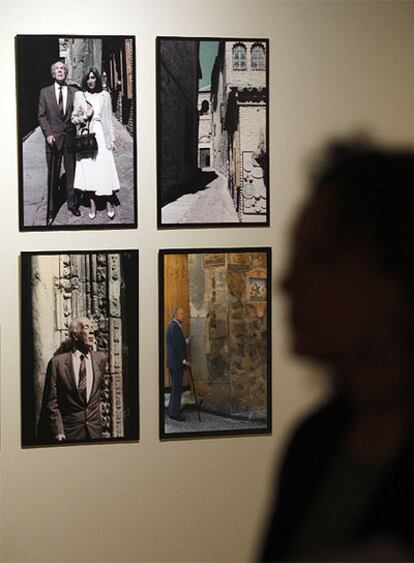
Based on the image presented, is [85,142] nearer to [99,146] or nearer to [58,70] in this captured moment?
[99,146]

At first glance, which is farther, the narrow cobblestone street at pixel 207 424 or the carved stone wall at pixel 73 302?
the narrow cobblestone street at pixel 207 424

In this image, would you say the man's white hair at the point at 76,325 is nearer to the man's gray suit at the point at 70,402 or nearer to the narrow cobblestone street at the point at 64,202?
the man's gray suit at the point at 70,402

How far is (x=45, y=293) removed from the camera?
2.28 metres

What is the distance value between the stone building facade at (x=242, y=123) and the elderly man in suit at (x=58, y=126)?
1.25ft

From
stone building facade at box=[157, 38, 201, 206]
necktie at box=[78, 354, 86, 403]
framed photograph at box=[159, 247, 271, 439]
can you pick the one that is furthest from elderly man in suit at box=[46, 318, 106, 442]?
stone building facade at box=[157, 38, 201, 206]

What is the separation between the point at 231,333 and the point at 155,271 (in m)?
0.28

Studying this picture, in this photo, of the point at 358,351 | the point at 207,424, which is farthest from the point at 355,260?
the point at 207,424

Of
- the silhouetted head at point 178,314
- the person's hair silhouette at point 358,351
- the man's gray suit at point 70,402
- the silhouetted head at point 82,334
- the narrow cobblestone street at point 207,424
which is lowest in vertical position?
the narrow cobblestone street at point 207,424

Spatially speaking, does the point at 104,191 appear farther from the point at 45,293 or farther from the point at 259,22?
the point at 259,22

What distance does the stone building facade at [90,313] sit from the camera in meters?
2.27

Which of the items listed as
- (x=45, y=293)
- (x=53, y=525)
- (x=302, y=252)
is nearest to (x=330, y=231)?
(x=302, y=252)

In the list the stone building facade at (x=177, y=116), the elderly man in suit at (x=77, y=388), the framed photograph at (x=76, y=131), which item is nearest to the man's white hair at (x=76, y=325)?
the elderly man in suit at (x=77, y=388)

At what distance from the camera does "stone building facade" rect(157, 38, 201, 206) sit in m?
2.29

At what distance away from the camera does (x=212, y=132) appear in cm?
232
